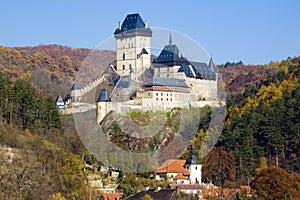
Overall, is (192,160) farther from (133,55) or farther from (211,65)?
(211,65)

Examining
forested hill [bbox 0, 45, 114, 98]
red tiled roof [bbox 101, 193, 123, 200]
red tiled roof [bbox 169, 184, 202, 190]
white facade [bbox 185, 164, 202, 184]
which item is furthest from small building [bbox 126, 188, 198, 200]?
forested hill [bbox 0, 45, 114, 98]

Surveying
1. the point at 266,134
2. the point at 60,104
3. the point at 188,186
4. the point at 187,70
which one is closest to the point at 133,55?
the point at 187,70

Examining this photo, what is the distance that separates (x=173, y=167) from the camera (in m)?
51.7

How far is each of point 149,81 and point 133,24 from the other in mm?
7880

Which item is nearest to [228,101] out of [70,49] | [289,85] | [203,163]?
[289,85]

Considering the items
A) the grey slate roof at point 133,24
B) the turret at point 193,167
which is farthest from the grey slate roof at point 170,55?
the turret at point 193,167

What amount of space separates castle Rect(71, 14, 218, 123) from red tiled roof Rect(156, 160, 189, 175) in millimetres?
10370

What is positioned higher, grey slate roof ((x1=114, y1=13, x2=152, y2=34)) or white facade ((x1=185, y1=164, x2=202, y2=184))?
grey slate roof ((x1=114, y1=13, x2=152, y2=34))

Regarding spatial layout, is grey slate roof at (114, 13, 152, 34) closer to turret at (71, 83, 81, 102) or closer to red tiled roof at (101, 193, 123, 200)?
turret at (71, 83, 81, 102)

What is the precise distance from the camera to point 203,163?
175 ft

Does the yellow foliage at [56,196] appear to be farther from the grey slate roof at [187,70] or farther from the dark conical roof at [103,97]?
the grey slate roof at [187,70]

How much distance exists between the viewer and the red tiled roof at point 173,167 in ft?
168

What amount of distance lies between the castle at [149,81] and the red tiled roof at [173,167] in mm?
10370

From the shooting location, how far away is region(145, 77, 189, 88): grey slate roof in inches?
2601
